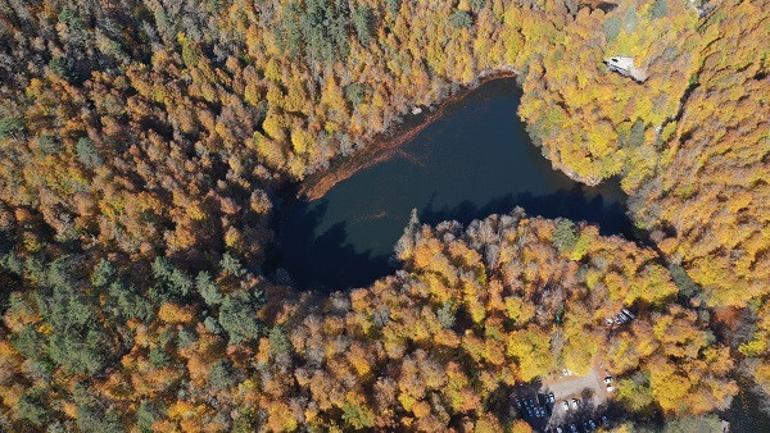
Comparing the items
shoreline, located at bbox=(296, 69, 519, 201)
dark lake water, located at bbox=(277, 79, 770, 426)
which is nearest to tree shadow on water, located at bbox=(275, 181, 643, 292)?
dark lake water, located at bbox=(277, 79, 770, 426)

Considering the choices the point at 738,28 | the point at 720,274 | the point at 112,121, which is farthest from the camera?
the point at 738,28

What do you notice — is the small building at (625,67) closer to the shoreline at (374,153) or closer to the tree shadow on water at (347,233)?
the shoreline at (374,153)

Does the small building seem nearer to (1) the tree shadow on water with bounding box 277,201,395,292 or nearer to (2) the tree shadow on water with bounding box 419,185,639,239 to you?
(2) the tree shadow on water with bounding box 419,185,639,239

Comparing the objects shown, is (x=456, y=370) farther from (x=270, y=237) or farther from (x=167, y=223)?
(x=167, y=223)

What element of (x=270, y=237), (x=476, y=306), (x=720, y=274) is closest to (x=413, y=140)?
(x=270, y=237)

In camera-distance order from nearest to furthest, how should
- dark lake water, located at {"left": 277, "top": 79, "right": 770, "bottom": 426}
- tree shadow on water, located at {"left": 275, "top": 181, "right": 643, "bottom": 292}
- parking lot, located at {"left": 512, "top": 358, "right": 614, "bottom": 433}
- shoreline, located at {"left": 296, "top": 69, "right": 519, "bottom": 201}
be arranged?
parking lot, located at {"left": 512, "top": 358, "right": 614, "bottom": 433}
tree shadow on water, located at {"left": 275, "top": 181, "right": 643, "bottom": 292}
dark lake water, located at {"left": 277, "top": 79, "right": 770, "bottom": 426}
shoreline, located at {"left": 296, "top": 69, "right": 519, "bottom": 201}

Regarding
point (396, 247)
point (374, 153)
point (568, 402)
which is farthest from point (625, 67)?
point (568, 402)
